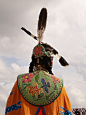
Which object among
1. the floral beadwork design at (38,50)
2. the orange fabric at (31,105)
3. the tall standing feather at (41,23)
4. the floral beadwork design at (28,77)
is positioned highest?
the tall standing feather at (41,23)

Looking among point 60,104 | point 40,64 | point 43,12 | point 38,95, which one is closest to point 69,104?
point 60,104

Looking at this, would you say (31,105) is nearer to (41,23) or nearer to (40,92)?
(40,92)

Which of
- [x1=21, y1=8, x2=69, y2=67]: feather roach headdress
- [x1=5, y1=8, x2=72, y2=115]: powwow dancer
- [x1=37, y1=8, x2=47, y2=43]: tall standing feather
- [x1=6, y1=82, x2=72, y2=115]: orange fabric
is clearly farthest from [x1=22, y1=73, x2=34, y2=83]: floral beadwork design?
[x1=37, y1=8, x2=47, y2=43]: tall standing feather

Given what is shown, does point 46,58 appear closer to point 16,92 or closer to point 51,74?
point 51,74

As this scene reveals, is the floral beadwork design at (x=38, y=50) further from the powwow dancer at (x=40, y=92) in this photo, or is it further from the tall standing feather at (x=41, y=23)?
the tall standing feather at (x=41, y=23)

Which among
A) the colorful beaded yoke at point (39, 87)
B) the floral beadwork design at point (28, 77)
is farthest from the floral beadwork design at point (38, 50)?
the floral beadwork design at point (28, 77)

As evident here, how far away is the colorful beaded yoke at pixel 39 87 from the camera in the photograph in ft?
15.4

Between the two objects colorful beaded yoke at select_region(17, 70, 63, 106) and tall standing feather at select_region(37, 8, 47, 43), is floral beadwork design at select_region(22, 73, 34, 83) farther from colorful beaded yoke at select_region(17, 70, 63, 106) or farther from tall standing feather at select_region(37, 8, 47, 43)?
tall standing feather at select_region(37, 8, 47, 43)

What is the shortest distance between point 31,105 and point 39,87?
519mm

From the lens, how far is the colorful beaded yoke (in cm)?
469

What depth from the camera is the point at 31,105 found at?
4707 mm

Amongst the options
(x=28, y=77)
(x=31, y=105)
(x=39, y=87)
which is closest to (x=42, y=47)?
(x=28, y=77)

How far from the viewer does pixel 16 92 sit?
4.92 meters

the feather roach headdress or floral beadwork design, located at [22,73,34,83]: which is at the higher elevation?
the feather roach headdress
